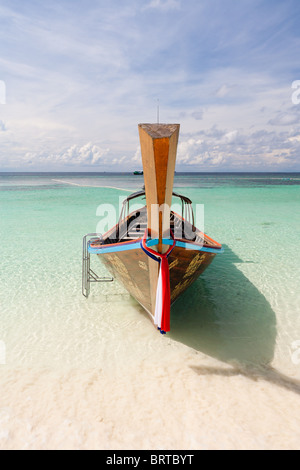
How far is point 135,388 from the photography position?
397 centimetres

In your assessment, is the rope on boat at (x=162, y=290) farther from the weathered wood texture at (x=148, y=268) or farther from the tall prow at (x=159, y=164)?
the tall prow at (x=159, y=164)

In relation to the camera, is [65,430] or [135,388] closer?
[65,430]

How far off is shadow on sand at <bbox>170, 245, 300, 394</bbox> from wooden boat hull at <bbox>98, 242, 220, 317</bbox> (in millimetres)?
870

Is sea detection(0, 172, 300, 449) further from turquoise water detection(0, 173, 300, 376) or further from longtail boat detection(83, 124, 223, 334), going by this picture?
longtail boat detection(83, 124, 223, 334)

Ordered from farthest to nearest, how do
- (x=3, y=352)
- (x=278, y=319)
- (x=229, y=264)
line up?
(x=229, y=264) < (x=278, y=319) < (x=3, y=352)

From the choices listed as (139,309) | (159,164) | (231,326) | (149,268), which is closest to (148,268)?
(149,268)

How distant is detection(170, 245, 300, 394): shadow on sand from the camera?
14.3ft

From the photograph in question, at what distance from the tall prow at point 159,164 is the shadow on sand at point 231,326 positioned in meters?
2.44

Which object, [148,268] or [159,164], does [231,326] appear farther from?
[159,164]

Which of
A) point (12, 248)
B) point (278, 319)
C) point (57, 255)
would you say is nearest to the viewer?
point (278, 319)
